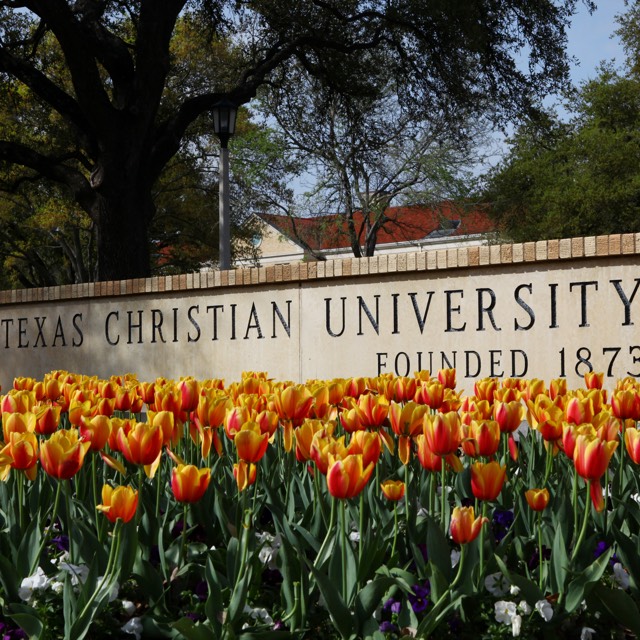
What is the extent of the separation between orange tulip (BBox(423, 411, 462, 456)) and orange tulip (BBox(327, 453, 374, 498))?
385 mm

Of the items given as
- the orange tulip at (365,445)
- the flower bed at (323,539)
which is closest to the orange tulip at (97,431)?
the flower bed at (323,539)

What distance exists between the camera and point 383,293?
9.08 meters

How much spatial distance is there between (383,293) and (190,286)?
8.56 feet

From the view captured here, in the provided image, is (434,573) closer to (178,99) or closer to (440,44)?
(440,44)

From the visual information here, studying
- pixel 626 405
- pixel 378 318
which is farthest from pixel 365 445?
pixel 378 318

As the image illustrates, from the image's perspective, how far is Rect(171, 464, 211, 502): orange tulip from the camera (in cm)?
219

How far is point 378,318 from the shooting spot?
29.9 feet

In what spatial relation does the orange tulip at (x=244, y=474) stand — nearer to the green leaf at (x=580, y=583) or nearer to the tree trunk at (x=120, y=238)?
the green leaf at (x=580, y=583)

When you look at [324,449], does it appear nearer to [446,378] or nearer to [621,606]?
[621,606]

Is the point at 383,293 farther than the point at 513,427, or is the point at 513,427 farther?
the point at 383,293

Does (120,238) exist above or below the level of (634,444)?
above

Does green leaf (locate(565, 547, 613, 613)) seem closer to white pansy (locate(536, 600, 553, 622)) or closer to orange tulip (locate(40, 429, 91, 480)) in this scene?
white pansy (locate(536, 600, 553, 622))

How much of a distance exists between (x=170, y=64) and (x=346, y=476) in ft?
61.1

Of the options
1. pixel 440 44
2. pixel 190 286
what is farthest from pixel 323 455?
pixel 440 44
